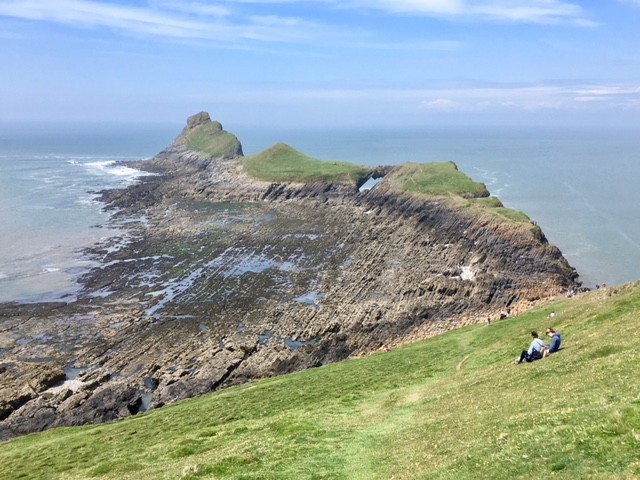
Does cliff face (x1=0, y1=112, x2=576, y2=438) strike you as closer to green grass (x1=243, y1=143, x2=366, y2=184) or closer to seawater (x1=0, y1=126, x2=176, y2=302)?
seawater (x1=0, y1=126, x2=176, y2=302)

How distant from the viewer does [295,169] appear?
586 ft

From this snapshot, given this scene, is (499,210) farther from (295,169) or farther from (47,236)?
(47,236)

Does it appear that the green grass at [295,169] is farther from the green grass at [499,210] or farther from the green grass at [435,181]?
the green grass at [499,210]

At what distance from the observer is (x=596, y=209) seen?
489 feet

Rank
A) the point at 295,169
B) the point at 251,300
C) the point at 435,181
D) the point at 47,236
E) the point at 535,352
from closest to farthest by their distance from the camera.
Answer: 1. the point at 535,352
2. the point at 251,300
3. the point at 47,236
4. the point at 435,181
5. the point at 295,169

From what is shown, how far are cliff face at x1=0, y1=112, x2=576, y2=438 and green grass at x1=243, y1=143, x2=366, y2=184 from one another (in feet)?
118

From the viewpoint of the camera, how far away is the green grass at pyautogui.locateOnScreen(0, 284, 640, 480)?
16828 mm

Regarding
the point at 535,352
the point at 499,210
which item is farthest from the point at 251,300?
the point at 499,210

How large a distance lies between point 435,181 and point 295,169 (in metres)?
57.4

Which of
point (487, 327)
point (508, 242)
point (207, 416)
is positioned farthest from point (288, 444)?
point (508, 242)

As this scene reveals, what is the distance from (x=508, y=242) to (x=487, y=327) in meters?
41.9

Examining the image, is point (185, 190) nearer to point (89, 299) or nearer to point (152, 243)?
point (152, 243)

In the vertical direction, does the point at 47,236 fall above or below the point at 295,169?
below

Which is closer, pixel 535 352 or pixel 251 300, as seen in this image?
pixel 535 352
